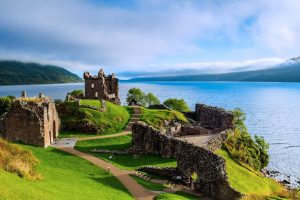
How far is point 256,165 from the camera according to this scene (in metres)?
55.0

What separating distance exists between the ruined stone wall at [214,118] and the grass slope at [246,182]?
1724 centimetres

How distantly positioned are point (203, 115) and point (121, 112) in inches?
963

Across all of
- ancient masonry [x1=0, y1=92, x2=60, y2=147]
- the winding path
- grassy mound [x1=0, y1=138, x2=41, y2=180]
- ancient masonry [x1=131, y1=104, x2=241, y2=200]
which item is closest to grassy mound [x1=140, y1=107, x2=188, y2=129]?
the winding path

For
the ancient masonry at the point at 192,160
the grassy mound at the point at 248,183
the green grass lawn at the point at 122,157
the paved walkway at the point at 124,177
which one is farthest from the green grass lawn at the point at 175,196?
the green grass lawn at the point at 122,157

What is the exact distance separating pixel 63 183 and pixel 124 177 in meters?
10.9

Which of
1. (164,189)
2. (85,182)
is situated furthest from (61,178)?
(164,189)

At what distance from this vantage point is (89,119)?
59719 mm

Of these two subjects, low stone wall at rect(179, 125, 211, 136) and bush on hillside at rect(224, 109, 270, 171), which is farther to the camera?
low stone wall at rect(179, 125, 211, 136)

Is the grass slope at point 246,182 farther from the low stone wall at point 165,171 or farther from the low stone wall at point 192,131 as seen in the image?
the low stone wall at point 192,131

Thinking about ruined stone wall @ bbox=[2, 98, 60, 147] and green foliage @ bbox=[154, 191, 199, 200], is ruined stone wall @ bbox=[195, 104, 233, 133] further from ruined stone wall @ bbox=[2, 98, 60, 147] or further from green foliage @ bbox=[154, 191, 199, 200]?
ruined stone wall @ bbox=[2, 98, 60, 147]

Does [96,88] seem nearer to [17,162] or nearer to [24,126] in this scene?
[24,126]

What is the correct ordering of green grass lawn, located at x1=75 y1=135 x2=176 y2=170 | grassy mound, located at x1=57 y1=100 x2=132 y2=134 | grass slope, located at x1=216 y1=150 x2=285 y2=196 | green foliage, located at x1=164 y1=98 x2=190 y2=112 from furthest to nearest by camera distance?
green foliage, located at x1=164 y1=98 x2=190 y2=112 → grassy mound, located at x1=57 y1=100 x2=132 y2=134 → green grass lawn, located at x1=75 y1=135 x2=176 y2=170 → grass slope, located at x1=216 y1=150 x2=285 y2=196

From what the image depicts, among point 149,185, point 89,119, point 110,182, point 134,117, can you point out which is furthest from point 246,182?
point 134,117

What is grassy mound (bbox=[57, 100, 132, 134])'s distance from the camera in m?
58.3
